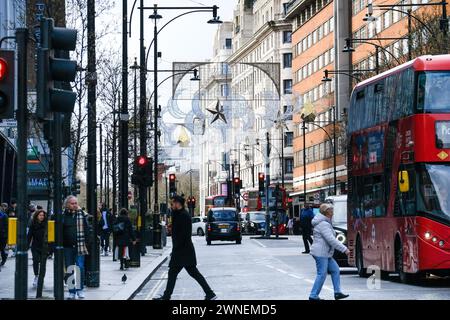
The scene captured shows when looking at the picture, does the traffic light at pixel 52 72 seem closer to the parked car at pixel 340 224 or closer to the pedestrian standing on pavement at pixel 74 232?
the pedestrian standing on pavement at pixel 74 232

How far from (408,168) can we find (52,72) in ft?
42.3

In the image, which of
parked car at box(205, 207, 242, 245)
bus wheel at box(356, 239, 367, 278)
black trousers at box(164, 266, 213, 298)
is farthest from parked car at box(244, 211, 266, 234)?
black trousers at box(164, 266, 213, 298)

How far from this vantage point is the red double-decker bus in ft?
87.6

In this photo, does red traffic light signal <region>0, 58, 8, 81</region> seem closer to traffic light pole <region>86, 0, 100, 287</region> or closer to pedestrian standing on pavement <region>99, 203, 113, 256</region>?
traffic light pole <region>86, 0, 100, 287</region>

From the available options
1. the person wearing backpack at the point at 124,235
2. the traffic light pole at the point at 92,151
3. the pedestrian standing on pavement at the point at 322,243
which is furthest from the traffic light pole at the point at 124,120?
the pedestrian standing on pavement at the point at 322,243

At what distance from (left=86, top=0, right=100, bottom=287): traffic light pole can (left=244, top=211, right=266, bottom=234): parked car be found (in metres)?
68.1

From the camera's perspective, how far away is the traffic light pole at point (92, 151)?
26047 millimetres

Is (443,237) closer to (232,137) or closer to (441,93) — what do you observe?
(441,93)

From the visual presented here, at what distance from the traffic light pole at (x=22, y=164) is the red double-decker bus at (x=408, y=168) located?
12264 millimetres

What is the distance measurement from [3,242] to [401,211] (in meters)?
15.0

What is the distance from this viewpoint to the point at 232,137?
527 feet

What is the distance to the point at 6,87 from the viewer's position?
1512 cm

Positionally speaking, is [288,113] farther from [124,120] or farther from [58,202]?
[58,202]
